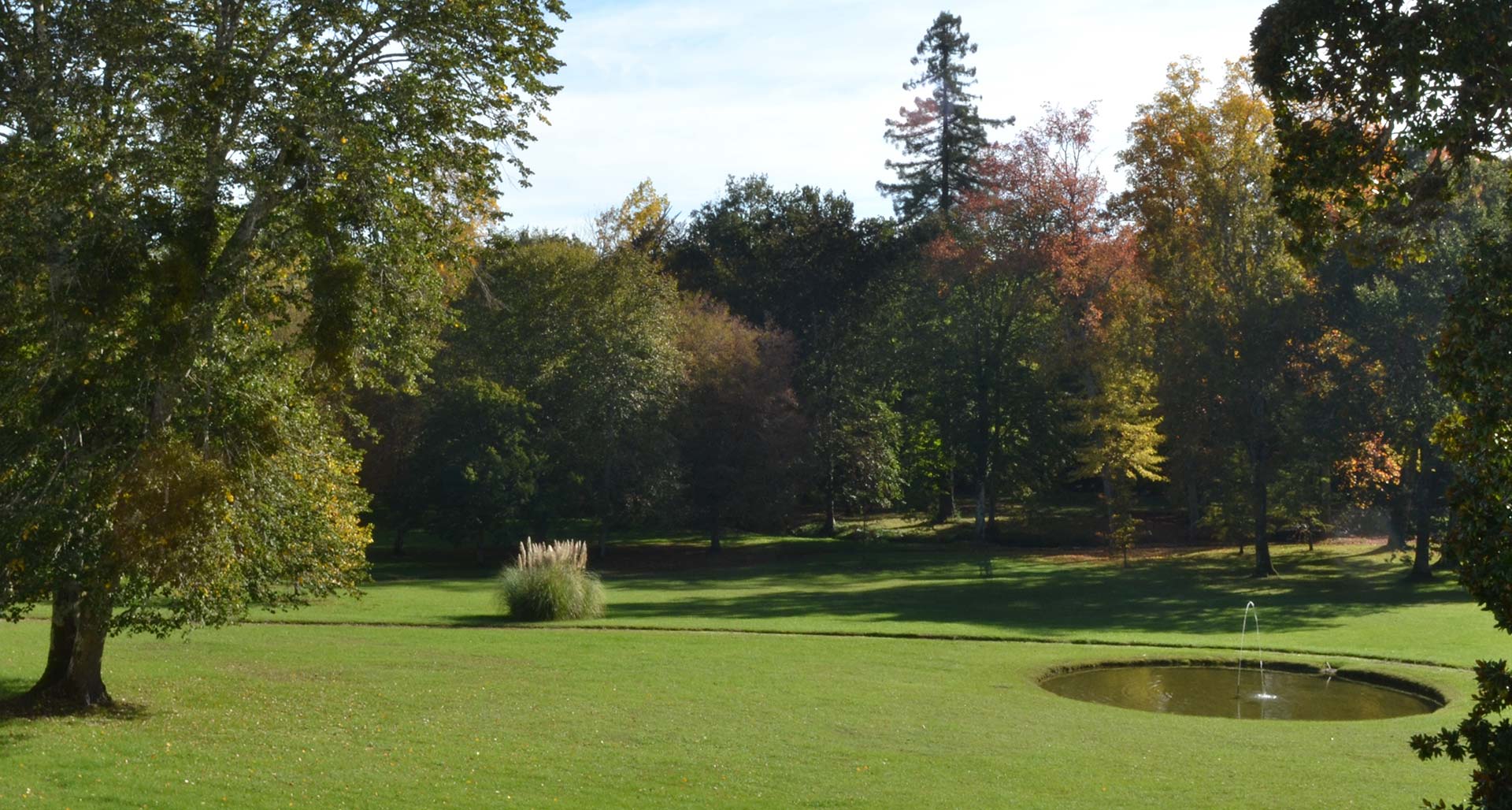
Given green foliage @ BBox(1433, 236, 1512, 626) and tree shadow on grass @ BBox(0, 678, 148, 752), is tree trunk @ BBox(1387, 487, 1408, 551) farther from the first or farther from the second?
tree shadow on grass @ BBox(0, 678, 148, 752)

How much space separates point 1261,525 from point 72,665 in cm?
3147

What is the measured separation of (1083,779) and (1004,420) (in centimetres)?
3652

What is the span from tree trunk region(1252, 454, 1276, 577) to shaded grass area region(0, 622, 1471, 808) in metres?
16.8

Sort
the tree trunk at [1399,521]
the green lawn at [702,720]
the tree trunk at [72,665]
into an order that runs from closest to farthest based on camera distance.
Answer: the green lawn at [702,720]
the tree trunk at [72,665]
the tree trunk at [1399,521]

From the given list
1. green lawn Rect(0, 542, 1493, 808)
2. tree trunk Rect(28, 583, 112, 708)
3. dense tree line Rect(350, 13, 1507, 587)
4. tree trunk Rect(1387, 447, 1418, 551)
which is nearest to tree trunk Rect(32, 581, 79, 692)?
tree trunk Rect(28, 583, 112, 708)

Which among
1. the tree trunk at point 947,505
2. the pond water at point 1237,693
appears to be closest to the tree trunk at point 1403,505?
the pond water at point 1237,693

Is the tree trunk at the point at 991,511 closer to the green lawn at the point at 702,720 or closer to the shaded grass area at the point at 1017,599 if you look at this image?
the shaded grass area at the point at 1017,599

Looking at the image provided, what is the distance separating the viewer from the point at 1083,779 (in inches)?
474

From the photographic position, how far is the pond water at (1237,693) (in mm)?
17453

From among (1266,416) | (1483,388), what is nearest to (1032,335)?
(1266,416)

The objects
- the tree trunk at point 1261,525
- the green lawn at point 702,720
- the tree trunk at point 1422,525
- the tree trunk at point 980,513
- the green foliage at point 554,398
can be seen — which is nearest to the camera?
A: the green lawn at point 702,720

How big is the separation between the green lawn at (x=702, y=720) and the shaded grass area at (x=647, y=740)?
0.17 feet

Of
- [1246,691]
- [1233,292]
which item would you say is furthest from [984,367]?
[1246,691]

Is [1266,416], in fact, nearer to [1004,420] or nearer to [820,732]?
[1004,420]
